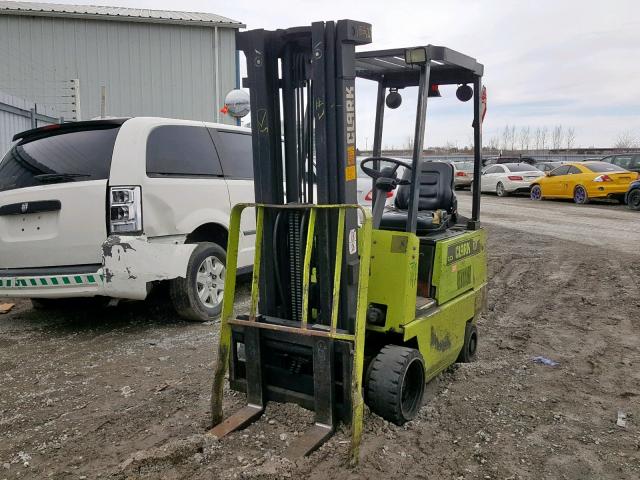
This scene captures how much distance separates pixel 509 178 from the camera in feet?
77.2

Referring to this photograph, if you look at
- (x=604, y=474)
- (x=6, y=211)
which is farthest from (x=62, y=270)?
(x=604, y=474)

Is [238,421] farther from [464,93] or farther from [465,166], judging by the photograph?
[465,166]

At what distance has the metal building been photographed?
16.1 meters

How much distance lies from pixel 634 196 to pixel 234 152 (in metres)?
14.8

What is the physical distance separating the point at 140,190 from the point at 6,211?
1.34 meters

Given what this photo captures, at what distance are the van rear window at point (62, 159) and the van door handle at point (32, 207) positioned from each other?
0.20 meters

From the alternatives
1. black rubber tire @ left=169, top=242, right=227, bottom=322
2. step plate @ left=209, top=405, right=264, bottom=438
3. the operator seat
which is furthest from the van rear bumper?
the operator seat

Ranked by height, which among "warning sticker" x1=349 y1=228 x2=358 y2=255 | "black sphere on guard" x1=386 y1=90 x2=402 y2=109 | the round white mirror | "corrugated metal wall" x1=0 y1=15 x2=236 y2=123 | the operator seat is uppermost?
"corrugated metal wall" x1=0 y1=15 x2=236 y2=123

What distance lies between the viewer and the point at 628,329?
602cm

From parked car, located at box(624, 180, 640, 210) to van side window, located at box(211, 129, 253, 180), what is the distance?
→ 14.4 meters

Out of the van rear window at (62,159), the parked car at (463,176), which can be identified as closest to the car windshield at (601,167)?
the parked car at (463,176)

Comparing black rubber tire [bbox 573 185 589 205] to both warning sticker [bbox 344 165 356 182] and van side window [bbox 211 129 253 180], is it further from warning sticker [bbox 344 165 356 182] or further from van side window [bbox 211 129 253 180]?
warning sticker [bbox 344 165 356 182]

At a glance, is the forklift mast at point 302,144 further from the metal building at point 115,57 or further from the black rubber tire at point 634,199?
the black rubber tire at point 634,199

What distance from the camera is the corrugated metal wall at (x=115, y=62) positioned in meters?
16.1
